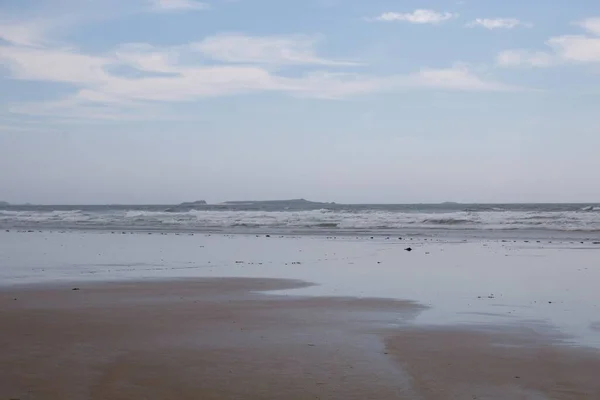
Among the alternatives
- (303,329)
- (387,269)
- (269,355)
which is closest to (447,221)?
(387,269)

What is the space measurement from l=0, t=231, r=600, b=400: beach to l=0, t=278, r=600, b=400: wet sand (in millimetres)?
21

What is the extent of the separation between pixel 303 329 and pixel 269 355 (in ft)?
5.02

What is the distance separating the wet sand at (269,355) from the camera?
5.79 metres

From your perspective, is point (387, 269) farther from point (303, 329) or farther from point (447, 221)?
point (447, 221)

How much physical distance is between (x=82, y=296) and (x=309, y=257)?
8.34 m

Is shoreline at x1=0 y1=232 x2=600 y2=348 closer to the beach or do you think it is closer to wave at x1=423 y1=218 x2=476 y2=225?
the beach

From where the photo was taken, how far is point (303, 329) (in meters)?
8.46

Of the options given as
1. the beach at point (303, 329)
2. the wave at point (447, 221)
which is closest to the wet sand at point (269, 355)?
the beach at point (303, 329)

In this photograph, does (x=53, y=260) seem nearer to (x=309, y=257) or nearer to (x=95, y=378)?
(x=309, y=257)

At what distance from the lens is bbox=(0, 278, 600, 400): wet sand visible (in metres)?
5.79

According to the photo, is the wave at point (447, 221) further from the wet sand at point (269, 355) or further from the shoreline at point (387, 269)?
the wet sand at point (269, 355)

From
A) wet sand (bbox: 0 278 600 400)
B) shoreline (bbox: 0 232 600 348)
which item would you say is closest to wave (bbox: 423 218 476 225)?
shoreline (bbox: 0 232 600 348)

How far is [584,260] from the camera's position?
16562 millimetres

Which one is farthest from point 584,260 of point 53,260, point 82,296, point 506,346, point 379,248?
point 53,260
